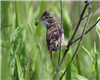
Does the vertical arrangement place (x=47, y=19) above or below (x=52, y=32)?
above

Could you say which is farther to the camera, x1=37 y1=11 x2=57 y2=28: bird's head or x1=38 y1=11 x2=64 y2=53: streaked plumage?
x1=37 y1=11 x2=57 y2=28: bird's head

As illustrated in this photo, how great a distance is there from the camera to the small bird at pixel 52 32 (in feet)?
5.20

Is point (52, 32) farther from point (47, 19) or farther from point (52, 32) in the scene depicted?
point (47, 19)

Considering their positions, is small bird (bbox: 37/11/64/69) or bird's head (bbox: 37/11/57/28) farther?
bird's head (bbox: 37/11/57/28)

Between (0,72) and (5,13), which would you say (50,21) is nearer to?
(5,13)

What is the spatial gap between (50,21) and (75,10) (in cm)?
59

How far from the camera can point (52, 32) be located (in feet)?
5.65

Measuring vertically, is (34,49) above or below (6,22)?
below

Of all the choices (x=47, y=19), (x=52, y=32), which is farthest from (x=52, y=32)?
(x=47, y=19)

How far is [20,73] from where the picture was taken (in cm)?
142

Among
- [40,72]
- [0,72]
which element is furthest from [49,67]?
[0,72]

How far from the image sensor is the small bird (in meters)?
1.58

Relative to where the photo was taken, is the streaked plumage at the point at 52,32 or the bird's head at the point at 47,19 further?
the bird's head at the point at 47,19

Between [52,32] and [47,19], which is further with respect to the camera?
[47,19]
